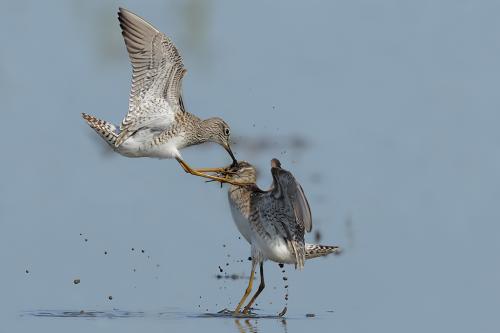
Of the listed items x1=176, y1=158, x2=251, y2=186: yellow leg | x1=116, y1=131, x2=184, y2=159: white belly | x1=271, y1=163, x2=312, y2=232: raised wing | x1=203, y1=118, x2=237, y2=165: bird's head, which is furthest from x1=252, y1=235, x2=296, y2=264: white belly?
x1=116, y1=131, x2=184, y2=159: white belly

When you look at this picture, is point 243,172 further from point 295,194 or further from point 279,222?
point 295,194

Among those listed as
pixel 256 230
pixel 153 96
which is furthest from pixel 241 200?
pixel 153 96

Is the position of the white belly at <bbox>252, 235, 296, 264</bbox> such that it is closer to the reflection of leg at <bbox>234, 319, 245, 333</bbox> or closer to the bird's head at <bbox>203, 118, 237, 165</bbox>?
the reflection of leg at <bbox>234, 319, 245, 333</bbox>

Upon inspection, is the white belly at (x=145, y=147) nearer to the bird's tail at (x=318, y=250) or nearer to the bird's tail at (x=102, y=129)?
the bird's tail at (x=102, y=129)

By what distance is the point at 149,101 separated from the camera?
1858 cm

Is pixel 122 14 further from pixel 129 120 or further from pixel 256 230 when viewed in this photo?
pixel 256 230

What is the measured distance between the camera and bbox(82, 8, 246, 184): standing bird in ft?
60.1

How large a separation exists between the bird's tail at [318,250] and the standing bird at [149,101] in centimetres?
213

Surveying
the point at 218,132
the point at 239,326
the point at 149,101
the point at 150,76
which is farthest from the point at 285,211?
the point at 150,76

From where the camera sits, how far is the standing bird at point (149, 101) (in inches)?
722

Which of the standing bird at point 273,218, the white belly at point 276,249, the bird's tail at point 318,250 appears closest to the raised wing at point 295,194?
the standing bird at point 273,218

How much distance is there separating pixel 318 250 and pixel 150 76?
3.20 metres

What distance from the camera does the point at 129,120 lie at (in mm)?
18484

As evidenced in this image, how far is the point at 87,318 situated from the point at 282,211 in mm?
2823
